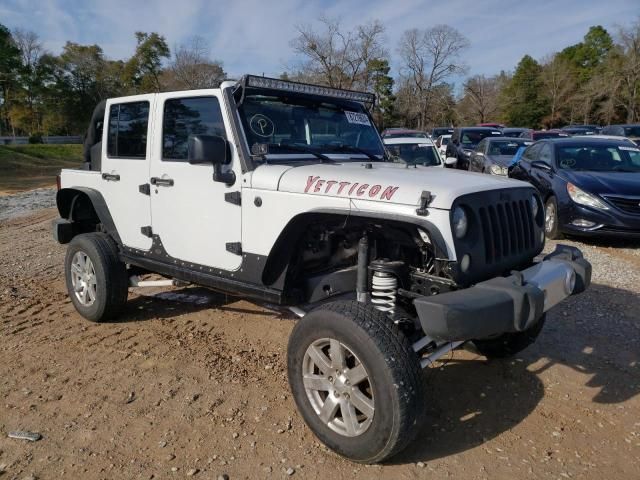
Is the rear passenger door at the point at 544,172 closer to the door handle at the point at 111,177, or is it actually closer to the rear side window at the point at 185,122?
the rear side window at the point at 185,122

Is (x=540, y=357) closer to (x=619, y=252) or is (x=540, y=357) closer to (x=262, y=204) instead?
(x=262, y=204)

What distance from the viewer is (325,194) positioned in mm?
3131

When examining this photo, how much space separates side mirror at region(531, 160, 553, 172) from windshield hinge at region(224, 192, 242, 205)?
6842 millimetres

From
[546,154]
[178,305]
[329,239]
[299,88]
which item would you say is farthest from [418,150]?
[329,239]

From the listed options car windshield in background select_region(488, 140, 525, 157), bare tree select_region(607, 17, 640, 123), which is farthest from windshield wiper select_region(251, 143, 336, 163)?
bare tree select_region(607, 17, 640, 123)

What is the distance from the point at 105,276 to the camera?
4699 millimetres

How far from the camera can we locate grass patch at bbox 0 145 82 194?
20.2m

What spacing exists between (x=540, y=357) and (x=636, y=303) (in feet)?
6.26

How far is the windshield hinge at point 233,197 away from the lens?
11.7ft

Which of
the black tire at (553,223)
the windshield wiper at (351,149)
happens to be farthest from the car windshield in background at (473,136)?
the windshield wiper at (351,149)

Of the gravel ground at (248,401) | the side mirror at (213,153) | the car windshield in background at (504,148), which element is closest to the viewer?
the gravel ground at (248,401)

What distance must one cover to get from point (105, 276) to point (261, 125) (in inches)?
83.5

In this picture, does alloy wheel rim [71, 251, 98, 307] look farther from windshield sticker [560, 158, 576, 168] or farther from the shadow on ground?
windshield sticker [560, 158, 576, 168]

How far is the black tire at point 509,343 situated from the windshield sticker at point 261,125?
2.32 m
